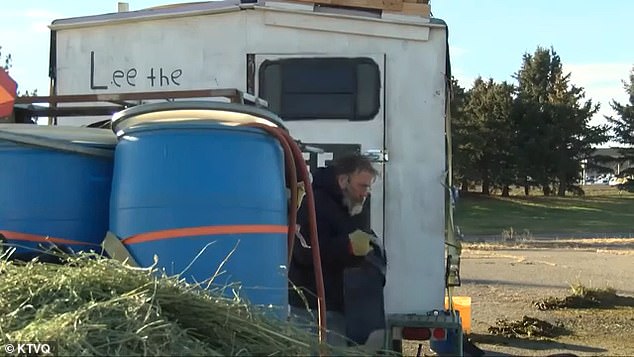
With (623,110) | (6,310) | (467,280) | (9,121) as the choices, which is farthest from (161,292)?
(623,110)

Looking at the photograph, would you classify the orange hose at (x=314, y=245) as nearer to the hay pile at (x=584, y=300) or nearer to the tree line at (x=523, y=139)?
the hay pile at (x=584, y=300)

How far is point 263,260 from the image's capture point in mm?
3391

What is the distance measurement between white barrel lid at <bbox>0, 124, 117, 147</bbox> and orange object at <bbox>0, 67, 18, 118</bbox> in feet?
1.28

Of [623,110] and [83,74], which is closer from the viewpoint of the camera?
[83,74]

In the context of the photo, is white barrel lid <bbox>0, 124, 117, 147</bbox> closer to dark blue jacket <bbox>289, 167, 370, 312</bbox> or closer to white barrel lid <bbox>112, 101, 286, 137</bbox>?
white barrel lid <bbox>112, 101, 286, 137</bbox>

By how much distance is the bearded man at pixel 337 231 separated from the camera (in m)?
4.50

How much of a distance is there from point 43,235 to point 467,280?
444 inches

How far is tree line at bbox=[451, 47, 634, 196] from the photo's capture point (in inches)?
1951

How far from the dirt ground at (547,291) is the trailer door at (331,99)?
8.26ft

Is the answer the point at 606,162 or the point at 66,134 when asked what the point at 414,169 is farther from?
the point at 606,162

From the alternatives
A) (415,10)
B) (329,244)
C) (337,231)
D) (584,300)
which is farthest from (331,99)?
→ (584,300)

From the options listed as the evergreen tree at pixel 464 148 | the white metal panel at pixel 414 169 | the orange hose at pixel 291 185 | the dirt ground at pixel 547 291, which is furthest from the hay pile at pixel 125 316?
the evergreen tree at pixel 464 148

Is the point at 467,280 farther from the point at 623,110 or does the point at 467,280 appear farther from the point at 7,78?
the point at 623,110

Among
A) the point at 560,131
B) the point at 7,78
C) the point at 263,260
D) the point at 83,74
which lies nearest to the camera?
the point at 263,260
